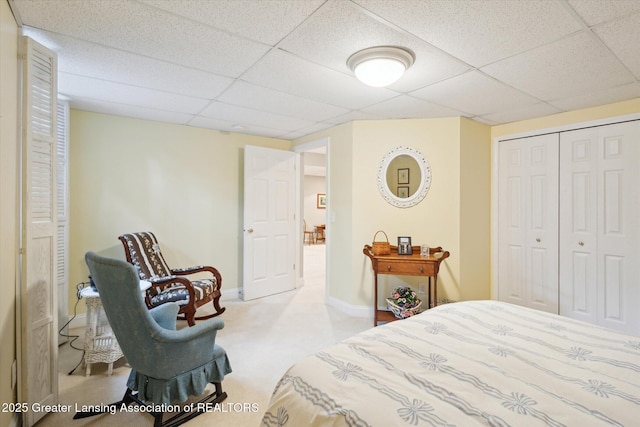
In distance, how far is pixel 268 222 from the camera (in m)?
4.46

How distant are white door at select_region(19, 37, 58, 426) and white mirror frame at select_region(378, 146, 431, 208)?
2979 mm

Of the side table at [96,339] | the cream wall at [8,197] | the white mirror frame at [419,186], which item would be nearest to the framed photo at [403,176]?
the white mirror frame at [419,186]

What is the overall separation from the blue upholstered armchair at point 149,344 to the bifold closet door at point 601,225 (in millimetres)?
3589

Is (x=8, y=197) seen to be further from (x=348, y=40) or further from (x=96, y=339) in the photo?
(x=348, y=40)

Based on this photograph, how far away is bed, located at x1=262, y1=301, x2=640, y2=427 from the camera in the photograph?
955mm

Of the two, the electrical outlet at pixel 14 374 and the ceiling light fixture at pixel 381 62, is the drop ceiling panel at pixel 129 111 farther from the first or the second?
the electrical outlet at pixel 14 374

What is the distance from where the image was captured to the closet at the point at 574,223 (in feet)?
9.73

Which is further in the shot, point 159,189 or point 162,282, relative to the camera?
point 159,189

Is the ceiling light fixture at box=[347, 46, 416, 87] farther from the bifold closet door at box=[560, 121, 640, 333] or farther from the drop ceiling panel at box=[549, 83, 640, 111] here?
the bifold closet door at box=[560, 121, 640, 333]

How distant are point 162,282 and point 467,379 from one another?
→ 271cm

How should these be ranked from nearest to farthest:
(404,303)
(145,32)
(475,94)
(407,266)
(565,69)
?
(145,32) < (565,69) < (475,94) < (407,266) < (404,303)

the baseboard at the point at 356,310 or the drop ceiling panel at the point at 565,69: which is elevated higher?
the drop ceiling panel at the point at 565,69

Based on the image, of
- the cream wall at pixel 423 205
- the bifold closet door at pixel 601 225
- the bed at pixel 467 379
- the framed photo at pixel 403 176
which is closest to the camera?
the bed at pixel 467 379

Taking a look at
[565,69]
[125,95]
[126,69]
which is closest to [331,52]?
[126,69]
